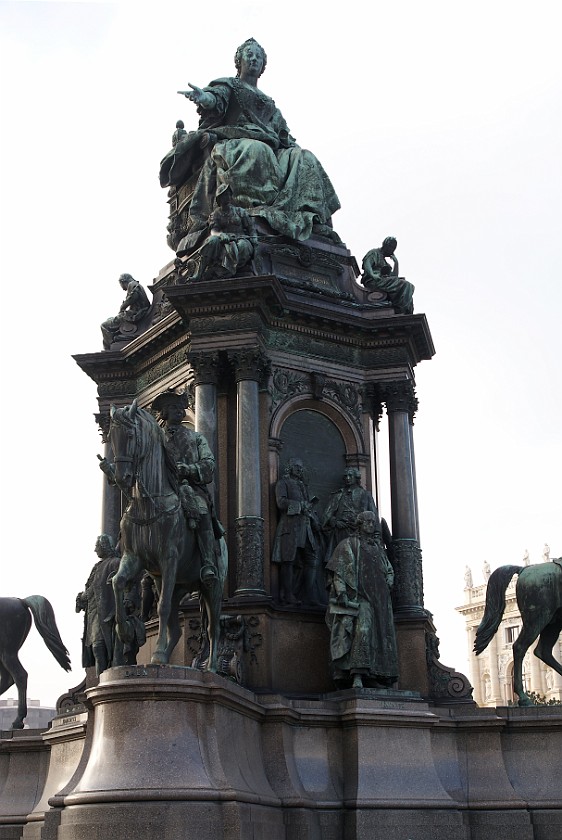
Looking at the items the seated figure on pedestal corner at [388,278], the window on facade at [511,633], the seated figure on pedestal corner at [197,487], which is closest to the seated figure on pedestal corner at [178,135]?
the seated figure on pedestal corner at [388,278]

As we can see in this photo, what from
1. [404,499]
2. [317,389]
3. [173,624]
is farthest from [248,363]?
[173,624]

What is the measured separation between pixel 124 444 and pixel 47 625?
24.8 ft

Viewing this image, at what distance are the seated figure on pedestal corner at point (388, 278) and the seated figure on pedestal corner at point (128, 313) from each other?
4.73 metres

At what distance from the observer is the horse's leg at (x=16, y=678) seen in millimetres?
21219

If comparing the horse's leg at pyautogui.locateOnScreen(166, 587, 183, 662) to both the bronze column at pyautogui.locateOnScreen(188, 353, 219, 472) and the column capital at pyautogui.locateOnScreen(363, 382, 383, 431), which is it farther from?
the column capital at pyautogui.locateOnScreen(363, 382, 383, 431)

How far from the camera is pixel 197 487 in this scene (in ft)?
54.0

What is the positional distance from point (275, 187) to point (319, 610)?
29.3ft

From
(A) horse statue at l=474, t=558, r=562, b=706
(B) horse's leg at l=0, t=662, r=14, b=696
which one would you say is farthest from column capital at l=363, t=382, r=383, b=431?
(B) horse's leg at l=0, t=662, r=14, b=696

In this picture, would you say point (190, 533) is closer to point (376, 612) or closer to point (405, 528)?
point (376, 612)

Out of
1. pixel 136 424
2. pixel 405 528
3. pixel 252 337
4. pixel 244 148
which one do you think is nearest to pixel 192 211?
pixel 244 148

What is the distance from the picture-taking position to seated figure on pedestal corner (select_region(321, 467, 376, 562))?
20.4 meters

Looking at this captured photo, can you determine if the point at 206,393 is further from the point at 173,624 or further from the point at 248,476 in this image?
the point at 173,624

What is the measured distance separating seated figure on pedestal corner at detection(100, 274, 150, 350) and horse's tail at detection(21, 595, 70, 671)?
5.89 meters

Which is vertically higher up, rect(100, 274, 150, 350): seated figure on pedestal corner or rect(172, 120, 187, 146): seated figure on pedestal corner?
rect(172, 120, 187, 146): seated figure on pedestal corner
